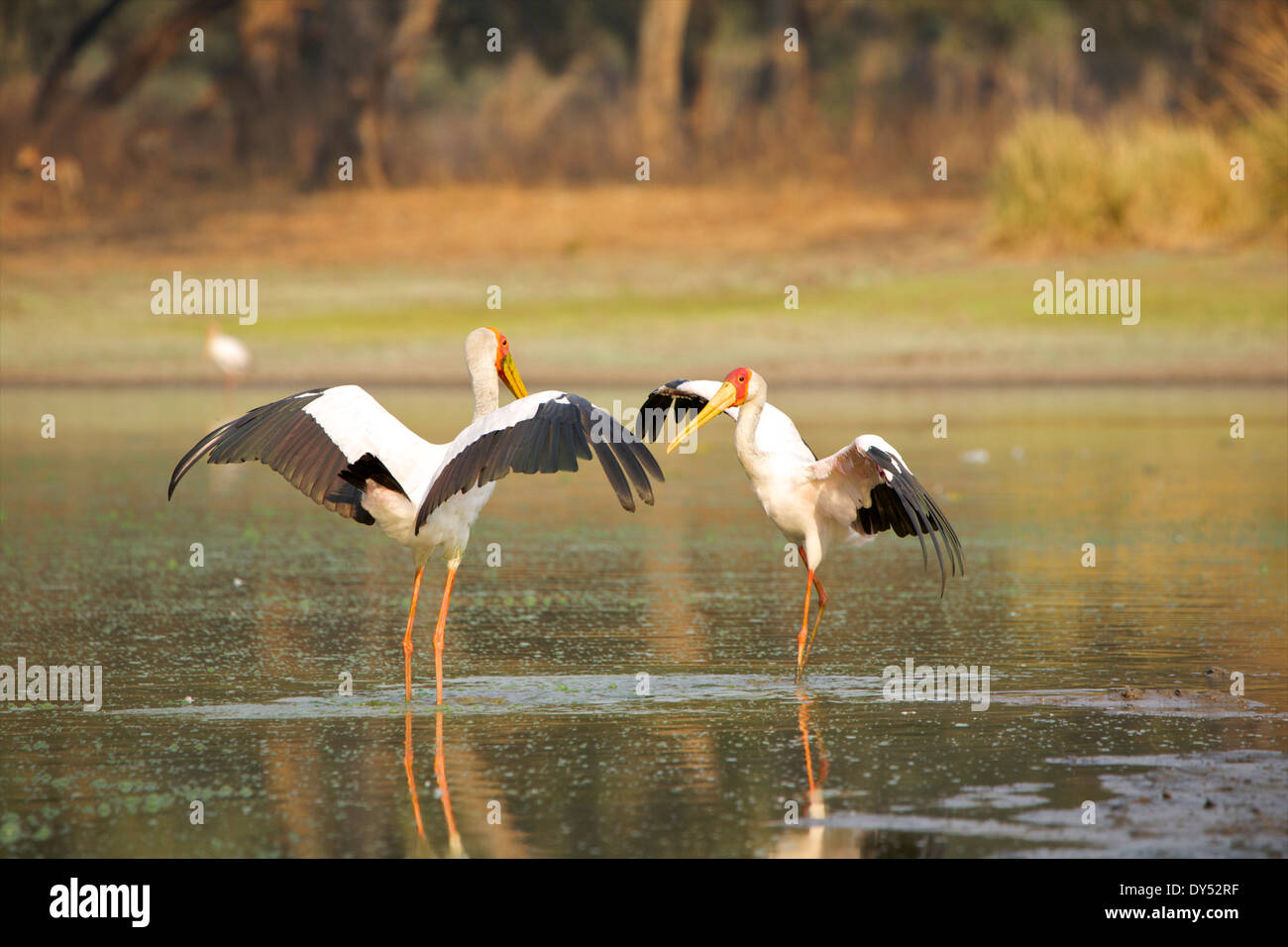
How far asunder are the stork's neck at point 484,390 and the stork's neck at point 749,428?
1.00 meters

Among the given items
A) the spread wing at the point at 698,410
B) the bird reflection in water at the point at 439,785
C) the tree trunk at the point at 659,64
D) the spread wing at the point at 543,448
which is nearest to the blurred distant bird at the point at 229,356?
the spread wing at the point at 698,410

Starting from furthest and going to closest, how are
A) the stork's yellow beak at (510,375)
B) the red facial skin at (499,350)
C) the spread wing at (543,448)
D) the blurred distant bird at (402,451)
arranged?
the stork's yellow beak at (510,375), the red facial skin at (499,350), the blurred distant bird at (402,451), the spread wing at (543,448)

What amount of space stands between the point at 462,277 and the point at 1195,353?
8680 millimetres

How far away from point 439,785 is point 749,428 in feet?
8.28

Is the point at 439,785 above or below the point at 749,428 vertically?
below

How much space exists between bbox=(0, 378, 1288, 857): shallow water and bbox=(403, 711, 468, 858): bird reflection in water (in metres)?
0.02

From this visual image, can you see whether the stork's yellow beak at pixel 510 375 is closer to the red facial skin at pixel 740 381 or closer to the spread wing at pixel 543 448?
the red facial skin at pixel 740 381

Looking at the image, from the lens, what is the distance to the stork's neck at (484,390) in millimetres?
7547

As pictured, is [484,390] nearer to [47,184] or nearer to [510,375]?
[510,375]

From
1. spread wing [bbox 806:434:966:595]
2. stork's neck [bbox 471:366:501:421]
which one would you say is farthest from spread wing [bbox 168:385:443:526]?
spread wing [bbox 806:434:966:595]

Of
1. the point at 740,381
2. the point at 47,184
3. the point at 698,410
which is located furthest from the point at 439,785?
the point at 47,184

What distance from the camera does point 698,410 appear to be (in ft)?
28.3

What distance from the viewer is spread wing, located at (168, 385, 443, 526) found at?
7160 millimetres
